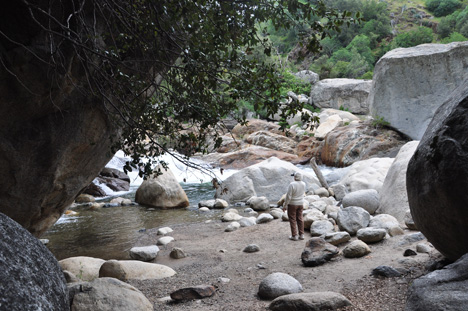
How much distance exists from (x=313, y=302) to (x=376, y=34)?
61504 millimetres

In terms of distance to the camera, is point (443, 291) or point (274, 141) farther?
point (274, 141)

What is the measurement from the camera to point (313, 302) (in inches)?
156

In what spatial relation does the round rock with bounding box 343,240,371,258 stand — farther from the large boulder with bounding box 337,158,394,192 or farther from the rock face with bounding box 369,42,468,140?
the rock face with bounding box 369,42,468,140

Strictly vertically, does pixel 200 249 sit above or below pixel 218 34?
below

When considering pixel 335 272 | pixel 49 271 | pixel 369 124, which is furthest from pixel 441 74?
pixel 49 271

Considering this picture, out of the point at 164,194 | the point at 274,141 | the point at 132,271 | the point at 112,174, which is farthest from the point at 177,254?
the point at 274,141

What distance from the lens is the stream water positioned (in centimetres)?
866

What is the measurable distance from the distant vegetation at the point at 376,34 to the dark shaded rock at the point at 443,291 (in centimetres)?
4066

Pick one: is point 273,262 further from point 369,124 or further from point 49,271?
point 369,124

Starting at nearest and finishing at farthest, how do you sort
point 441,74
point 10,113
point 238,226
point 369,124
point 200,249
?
point 10,113
point 200,249
point 238,226
point 441,74
point 369,124

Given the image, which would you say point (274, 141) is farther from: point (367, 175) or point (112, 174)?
point (367, 175)

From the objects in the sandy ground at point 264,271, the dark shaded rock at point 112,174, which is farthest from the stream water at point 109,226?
the dark shaded rock at point 112,174

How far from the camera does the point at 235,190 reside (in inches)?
584

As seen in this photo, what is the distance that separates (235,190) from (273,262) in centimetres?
835
